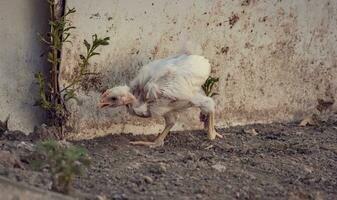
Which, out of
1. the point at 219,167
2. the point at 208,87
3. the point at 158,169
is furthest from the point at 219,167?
the point at 208,87

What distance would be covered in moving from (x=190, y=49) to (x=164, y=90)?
1.65ft

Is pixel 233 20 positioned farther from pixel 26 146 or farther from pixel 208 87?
pixel 26 146

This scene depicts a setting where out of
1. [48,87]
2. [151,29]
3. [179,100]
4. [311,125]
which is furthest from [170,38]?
[311,125]

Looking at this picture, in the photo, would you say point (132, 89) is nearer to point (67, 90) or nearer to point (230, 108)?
point (67, 90)

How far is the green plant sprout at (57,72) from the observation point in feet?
19.4

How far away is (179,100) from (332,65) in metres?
1.77

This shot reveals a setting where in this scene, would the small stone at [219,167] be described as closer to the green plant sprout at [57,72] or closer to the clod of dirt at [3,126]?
the green plant sprout at [57,72]

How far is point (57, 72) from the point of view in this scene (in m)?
6.04

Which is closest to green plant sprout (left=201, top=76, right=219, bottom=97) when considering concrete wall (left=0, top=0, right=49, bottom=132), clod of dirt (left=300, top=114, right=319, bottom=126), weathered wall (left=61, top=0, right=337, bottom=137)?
weathered wall (left=61, top=0, right=337, bottom=137)

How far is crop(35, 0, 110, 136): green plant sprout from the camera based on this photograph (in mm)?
5898

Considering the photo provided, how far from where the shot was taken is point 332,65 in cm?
723

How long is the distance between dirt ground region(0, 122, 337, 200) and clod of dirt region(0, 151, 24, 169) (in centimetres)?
12

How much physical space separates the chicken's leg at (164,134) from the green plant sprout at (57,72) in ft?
1.96

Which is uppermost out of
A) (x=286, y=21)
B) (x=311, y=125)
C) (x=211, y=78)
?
(x=286, y=21)
